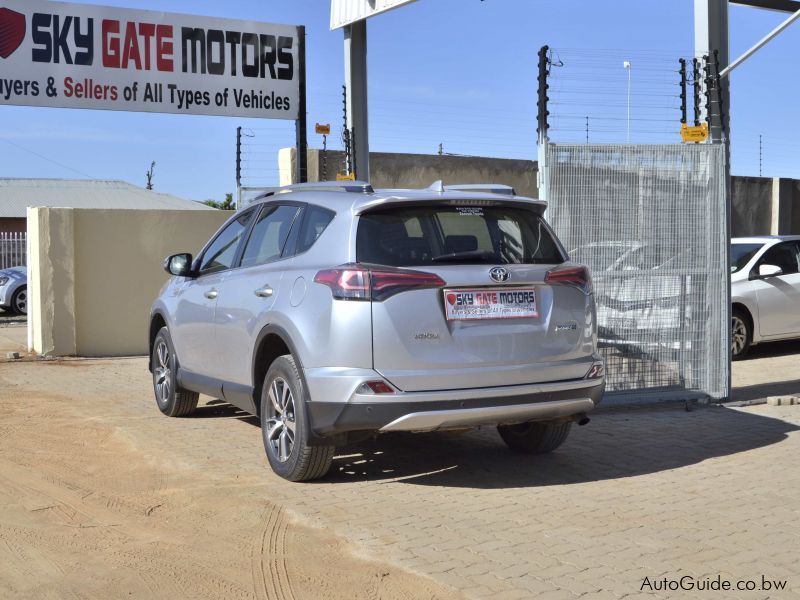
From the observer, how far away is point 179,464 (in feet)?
23.4

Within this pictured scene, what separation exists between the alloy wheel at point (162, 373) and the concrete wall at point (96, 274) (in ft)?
15.4

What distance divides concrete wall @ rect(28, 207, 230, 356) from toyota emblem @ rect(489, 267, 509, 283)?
28.5 feet

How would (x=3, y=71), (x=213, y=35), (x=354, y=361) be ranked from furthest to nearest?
(x=213, y=35) < (x=3, y=71) < (x=354, y=361)

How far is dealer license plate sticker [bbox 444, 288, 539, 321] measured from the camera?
6074mm

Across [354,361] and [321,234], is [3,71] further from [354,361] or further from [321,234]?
[354,361]

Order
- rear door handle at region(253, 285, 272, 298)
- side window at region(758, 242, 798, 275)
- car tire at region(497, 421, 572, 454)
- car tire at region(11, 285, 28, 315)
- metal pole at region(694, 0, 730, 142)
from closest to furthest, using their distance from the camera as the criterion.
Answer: rear door handle at region(253, 285, 272, 298) < car tire at region(497, 421, 572, 454) < metal pole at region(694, 0, 730, 142) < side window at region(758, 242, 798, 275) < car tire at region(11, 285, 28, 315)

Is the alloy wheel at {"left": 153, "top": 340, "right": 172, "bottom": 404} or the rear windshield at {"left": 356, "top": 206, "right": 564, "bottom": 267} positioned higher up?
the rear windshield at {"left": 356, "top": 206, "right": 564, "bottom": 267}

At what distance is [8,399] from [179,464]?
373 cm

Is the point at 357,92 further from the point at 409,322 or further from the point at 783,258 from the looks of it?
the point at 409,322

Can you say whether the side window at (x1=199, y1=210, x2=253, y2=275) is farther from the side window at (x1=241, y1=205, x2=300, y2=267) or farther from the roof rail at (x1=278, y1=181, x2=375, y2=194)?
the roof rail at (x1=278, y1=181, x2=375, y2=194)

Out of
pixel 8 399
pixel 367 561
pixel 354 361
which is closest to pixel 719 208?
pixel 354 361

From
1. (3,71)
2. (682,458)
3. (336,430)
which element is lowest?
(682,458)

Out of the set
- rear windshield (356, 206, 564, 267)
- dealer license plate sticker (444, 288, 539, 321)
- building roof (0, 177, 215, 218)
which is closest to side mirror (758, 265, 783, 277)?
rear windshield (356, 206, 564, 267)

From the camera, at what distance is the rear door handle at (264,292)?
6820 millimetres
